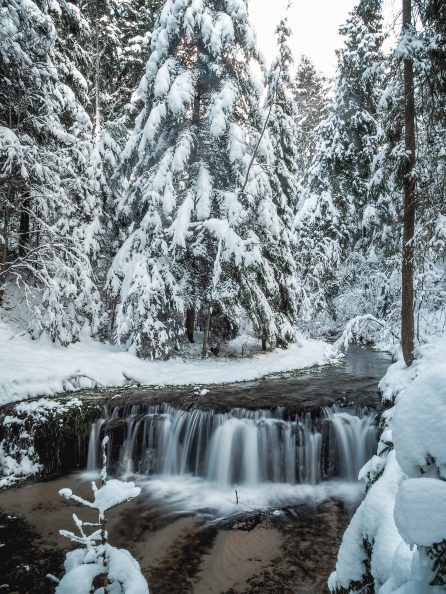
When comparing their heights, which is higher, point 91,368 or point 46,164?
point 46,164

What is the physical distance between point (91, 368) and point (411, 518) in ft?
34.7

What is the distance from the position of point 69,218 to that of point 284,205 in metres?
8.60

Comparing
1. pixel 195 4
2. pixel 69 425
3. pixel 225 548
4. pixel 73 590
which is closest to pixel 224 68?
pixel 195 4

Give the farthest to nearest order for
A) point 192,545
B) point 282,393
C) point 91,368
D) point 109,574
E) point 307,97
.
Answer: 1. point 307,97
2. point 91,368
3. point 282,393
4. point 192,545
5. point 109,574

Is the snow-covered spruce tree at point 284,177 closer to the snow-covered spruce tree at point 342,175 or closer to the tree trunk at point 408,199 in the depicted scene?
the snow-covered spruce tree at point 342,175

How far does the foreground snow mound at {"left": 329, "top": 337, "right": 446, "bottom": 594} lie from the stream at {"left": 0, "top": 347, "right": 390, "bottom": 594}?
131 inches

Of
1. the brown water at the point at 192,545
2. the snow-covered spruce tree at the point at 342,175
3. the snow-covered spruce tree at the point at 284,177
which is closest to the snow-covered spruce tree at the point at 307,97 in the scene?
the snow-covered spruce tree at the point at 342,175

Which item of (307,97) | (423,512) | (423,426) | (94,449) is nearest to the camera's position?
(423,512)

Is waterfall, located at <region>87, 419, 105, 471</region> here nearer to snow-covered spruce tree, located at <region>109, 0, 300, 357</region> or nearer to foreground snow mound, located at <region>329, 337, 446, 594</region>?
snow-covered spruce tree, located at <region>109, 0, 300, 357</region>

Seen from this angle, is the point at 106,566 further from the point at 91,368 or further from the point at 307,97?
the point at 307,97

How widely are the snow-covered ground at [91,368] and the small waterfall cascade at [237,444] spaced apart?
2.02 meters

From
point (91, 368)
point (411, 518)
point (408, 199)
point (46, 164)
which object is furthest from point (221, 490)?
point (46, 164)

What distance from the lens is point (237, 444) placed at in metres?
8.84

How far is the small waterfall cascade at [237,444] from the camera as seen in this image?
28.3ft
